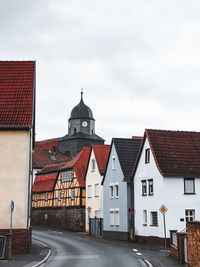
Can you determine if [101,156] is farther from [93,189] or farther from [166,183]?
[166,183]

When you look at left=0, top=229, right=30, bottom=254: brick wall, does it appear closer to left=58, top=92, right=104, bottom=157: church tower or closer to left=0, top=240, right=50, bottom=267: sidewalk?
left=0, top=240, right=50, bottom=267: sidewalk

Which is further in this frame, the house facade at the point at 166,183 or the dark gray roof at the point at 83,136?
the dark gray roof at the point at 83,136

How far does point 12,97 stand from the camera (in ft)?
82.8

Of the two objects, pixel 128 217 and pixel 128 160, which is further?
pixel 128 160

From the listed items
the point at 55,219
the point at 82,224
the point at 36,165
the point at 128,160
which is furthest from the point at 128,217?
the point at 36,165

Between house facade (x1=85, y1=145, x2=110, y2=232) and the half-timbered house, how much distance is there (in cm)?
201

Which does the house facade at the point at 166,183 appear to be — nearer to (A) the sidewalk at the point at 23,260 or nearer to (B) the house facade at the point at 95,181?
(B) the house facade at the point at 95,181

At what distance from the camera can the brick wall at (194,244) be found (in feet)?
51.6

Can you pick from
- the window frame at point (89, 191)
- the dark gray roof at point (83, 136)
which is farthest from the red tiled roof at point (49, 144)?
the window frame at point (89, 191)

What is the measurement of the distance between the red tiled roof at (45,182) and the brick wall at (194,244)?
40.6 meters

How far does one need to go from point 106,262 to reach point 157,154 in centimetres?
1407

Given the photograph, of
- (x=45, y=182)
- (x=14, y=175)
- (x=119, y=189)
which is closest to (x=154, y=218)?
(x=119, y=189)

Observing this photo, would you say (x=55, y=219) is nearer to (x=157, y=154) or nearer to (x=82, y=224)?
(x=82, y=224)

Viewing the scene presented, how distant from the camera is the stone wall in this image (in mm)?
48559
